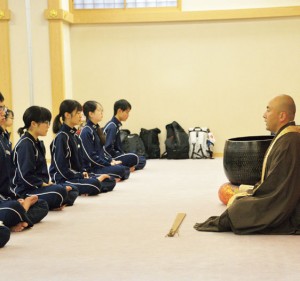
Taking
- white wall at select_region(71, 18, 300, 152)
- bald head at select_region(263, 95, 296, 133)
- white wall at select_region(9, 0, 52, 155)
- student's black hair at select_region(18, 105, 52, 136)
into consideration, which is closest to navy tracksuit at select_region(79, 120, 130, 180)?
student's black hair at select_region(18, 105, 52, 136)

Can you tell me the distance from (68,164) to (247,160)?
150 cm

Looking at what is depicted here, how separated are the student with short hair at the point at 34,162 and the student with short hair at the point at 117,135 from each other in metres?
2.42

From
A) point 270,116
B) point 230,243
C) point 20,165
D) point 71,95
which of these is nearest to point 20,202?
point 20,165

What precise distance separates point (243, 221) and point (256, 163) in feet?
3.95

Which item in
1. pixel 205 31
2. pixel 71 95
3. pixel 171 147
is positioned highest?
pixel 205 31

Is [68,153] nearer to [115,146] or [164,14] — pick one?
[115,146]

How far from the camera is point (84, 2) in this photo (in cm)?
934

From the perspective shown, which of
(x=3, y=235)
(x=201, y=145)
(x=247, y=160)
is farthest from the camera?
(x=201, y=145)

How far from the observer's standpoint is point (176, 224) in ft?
13.4

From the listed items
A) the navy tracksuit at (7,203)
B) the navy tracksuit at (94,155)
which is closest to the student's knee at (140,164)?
the navy tracksuit at (94,155)

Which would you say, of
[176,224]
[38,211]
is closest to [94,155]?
[38,211]

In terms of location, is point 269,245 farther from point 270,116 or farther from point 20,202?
point 20,202

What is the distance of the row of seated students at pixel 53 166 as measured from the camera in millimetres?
3904

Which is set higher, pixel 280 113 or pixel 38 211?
pixel 280 113
